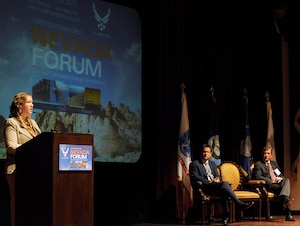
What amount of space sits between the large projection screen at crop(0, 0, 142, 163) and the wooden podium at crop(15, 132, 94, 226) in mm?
1961

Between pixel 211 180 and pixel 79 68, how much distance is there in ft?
7.84

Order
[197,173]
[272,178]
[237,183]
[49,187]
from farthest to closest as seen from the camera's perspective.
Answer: [272,178] → [237,183] → [197,173] → [49,187]

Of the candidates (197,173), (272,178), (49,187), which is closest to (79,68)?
(197,173)

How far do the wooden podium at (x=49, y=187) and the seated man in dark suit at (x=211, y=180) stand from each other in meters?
3.37

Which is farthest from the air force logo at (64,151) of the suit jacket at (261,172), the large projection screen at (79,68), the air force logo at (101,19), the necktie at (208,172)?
the suit jacket at (261,172)

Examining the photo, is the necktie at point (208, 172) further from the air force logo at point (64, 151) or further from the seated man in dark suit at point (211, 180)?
the air force logo at point (64, 151)

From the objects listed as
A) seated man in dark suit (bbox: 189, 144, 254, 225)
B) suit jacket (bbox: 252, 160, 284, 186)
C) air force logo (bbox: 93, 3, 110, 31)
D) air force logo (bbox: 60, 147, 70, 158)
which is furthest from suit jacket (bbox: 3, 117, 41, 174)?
suit jacket (bbox: 252, 160, 284, 186)

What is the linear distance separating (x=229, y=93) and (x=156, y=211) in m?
2.29

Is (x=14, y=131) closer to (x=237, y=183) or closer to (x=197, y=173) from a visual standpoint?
(x=197, y=173)

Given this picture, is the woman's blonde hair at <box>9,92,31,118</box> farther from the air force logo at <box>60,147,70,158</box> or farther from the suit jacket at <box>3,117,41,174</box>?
the air force logo at <box>60,147,70,158</box>

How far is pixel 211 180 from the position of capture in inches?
303

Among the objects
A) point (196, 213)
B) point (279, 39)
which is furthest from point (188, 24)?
point (196, 213)

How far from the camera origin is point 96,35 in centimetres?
723

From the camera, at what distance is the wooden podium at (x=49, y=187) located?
13.0 ft
